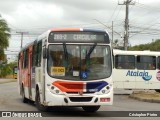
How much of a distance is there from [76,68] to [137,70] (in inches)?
659

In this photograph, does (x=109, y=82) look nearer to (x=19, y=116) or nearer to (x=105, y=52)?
(x=105, y=52)

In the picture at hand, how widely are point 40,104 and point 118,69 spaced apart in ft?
50.6

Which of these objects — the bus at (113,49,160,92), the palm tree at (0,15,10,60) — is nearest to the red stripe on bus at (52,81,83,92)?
the bus at (113,49,160,92)

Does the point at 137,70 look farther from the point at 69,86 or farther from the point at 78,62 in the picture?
the point at 69,86

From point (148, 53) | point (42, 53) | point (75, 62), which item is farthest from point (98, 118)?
point (148, 53)

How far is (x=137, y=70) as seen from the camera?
3269 centimetres

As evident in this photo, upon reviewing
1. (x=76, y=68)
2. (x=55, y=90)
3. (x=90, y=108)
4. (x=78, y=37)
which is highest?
(x=78, y=37)

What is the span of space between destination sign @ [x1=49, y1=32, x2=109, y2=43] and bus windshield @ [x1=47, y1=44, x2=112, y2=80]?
8.6 inches

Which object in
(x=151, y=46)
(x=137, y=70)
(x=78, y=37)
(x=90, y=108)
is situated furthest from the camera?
(x=151, y=46)

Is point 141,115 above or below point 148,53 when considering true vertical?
below

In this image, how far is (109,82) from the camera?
653 inches

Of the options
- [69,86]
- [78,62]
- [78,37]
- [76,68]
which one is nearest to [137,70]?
[78,37]

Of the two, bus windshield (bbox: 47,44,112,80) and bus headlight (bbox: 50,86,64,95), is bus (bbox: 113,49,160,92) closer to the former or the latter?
bus windshield (bbox: 47,44,112,80)

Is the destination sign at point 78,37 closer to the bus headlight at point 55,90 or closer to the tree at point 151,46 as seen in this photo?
the bus headlight at point 55,90
